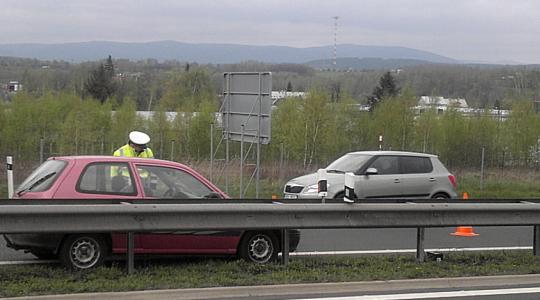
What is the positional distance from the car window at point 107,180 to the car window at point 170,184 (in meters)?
0.19

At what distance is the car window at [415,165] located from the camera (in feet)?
58.9

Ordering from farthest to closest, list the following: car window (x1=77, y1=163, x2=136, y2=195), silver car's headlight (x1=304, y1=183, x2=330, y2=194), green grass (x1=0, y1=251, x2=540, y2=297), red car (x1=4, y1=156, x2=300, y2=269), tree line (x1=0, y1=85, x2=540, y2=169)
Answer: tree line (x1=0, y1=85, x2=540, y2=169) → silver car's headlight (x1=304, y1=183, x2=330, y2=194) → car window (x1=77, y1=163, x2=136, y2=195) → red car (x1=4, y1=156, x2=300, y2=269) → green grass (x1=0, y1=251, x2=540, y2=297)

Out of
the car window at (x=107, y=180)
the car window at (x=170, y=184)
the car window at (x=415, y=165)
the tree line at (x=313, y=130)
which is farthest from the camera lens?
the tree line at (x=313, y=130)

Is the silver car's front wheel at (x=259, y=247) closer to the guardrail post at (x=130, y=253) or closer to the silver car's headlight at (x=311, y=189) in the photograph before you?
the guardrail post at (x=130, y=253)

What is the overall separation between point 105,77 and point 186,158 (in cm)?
4918

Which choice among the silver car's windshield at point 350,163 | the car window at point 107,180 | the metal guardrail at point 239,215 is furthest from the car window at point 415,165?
the car window at point 107,180

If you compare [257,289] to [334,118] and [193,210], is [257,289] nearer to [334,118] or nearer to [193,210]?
[193,210]

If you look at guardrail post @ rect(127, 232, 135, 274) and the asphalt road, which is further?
the asphalt road

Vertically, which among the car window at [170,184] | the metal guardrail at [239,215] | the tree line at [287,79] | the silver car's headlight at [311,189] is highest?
the tree line at [287,79]

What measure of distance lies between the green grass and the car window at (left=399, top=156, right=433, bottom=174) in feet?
22.1

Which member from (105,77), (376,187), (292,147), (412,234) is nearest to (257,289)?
(412,234)

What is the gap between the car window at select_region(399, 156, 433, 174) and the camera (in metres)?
17.9

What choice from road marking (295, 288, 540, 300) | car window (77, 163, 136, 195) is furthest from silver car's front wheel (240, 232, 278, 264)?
road marking (295, 288, 540, 300)

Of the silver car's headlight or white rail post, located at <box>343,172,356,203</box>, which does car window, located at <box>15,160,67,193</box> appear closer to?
white rail post, located at <box>343,172,356,203</box>
